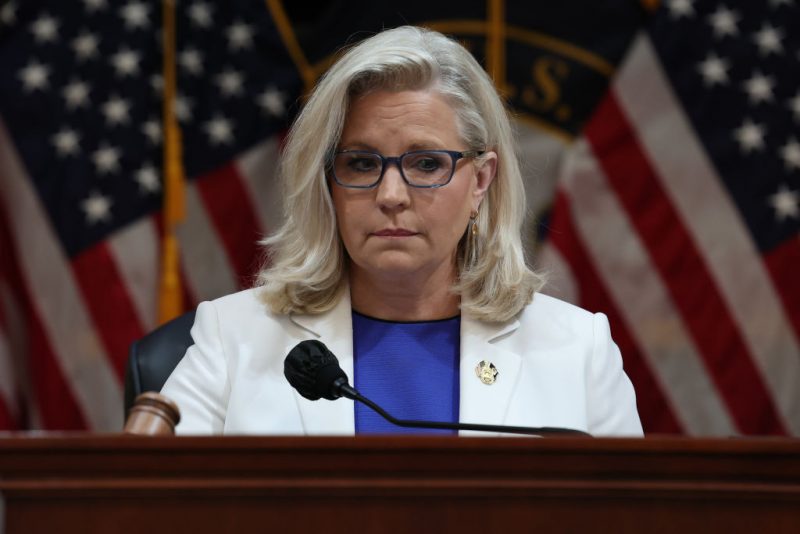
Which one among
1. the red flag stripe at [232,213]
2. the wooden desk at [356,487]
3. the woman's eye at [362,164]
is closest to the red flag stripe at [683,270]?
the red flag stripe at [232,213]

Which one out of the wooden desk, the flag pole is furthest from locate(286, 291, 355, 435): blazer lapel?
the flag pole

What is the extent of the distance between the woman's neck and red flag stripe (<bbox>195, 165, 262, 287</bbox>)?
1.74 m

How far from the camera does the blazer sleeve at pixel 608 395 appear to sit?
2420 millimetres

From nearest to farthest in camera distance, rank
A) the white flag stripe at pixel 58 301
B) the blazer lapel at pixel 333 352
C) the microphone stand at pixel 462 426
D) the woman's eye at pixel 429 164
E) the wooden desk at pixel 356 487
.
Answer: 1. the wooden desk at pixel 356 487
2. the microphone stand at pixel 462 426
3. the blazer lapel at pixel 333 352
4. the woman's eye at pixel 429 164
5. the white flag stripe at pixel 58 301

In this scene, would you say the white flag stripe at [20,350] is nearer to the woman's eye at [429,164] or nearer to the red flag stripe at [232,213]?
the red flag stripe at [232,213]

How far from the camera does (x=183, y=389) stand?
7.76 ft

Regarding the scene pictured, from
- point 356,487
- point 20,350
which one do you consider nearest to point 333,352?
point 356,487

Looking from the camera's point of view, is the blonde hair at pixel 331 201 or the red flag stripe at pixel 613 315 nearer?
the blonde hair at pixel 331 201

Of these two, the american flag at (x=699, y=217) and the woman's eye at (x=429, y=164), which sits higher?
the american flag at (x=699, y=217)

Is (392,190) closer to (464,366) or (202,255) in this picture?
(464,366)

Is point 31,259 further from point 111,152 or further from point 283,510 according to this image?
point 283,510

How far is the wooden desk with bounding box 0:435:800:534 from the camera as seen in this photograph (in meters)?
1.34

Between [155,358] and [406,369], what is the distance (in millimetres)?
549

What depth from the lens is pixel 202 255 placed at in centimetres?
423
